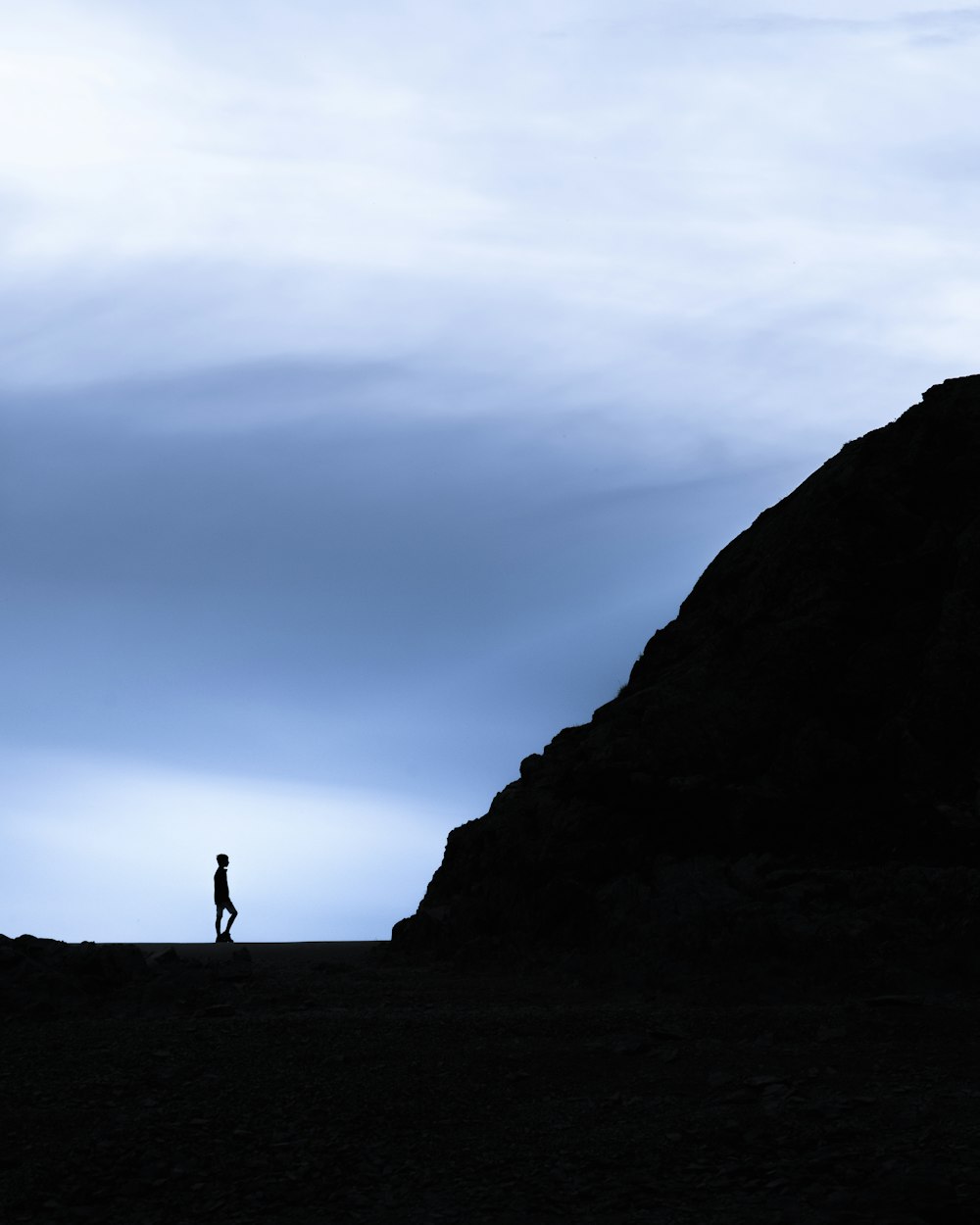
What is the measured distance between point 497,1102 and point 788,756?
10147 mm

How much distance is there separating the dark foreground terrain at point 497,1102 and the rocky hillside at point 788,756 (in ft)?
7.32

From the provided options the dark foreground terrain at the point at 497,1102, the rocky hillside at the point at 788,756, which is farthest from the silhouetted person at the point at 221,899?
the dark foreground terrain at the point at 497,1102

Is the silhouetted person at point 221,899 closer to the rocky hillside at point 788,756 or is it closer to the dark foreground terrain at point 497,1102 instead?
the rocky hillside at point 788,756

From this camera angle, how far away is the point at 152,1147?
12328mm

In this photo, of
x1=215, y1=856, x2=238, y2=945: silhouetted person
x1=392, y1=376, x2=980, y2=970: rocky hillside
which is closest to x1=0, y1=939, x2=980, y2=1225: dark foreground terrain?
x1=392, y1=376, x2=980, y2=970: rocky hillside

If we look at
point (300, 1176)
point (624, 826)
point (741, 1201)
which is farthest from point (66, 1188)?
point (624, 826)

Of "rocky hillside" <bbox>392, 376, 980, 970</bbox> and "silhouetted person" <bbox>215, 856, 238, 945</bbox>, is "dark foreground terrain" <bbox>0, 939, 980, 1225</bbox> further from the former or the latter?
"silhouetted person" <bbox>215, 856, 238, 945</bbox>

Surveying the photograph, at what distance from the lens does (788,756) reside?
2194cm

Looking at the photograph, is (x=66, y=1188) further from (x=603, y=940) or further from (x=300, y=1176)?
(x=603, y=940)

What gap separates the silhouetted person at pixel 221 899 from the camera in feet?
92.4

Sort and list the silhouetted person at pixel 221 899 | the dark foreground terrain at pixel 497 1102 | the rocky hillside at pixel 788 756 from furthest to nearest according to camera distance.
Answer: the silhouetted person at pixel 221 899 < the rocky hillside at pixel 788 756 < the dark foreground terrain at pixel 497 1102

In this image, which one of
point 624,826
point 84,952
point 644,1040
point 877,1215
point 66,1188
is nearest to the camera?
point 877,1215

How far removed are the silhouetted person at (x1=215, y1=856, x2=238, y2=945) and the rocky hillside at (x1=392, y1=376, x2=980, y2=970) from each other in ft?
17.3

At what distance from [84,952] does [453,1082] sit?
8307 mm
